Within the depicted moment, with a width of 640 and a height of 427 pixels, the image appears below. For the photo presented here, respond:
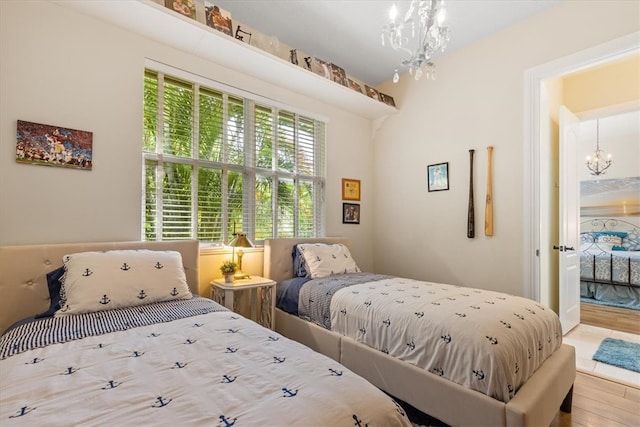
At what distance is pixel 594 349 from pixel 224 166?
3772mm

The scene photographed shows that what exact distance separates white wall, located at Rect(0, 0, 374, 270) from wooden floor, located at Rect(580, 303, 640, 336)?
4.89 m

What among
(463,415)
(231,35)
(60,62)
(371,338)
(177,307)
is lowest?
(463,415)

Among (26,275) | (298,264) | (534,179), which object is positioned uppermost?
(534,179)

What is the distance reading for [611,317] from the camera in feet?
12.3

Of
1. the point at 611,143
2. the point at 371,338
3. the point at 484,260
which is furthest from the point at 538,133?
the point at 611,143

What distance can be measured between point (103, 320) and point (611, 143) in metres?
8.27

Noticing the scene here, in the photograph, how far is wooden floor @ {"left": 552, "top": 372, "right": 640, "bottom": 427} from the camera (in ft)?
5.83

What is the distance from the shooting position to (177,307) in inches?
68.8

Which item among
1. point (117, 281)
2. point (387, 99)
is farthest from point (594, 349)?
point (117, 281)

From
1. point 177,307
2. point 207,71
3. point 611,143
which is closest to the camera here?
point 177,307

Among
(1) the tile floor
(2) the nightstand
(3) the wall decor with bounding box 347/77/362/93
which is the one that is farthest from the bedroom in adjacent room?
(2) the nightstand

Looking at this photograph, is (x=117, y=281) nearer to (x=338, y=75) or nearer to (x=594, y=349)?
(x=338, y=75)

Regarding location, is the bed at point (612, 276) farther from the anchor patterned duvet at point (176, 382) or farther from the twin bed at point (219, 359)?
the anchor patterned duvet at point (176, 382)

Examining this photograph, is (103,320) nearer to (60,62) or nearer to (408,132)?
(60,62)
